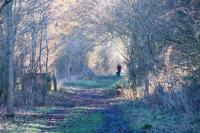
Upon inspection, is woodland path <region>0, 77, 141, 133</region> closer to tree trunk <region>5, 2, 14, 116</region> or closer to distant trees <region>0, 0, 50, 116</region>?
tree trunk <region>5, 2, 14, 116</region>

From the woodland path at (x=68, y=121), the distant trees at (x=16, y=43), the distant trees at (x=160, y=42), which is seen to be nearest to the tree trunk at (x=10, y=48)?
the distant trees at (x=16, y=43)

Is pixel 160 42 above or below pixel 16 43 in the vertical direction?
below

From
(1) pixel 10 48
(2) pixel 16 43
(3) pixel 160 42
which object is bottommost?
(1) pixel 10 48

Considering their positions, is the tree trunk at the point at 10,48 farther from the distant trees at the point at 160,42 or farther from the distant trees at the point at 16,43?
the distant trees at the point at 160,42

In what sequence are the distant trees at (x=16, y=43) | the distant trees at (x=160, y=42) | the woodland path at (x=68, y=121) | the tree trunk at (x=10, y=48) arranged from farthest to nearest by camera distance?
1. the distant trees at (x=16, y=43)
2. the tree trunk at (x=10, y=48)
3. the woodland path at (x=68, y=121)
4. the distant trees at (x=160, y=42)

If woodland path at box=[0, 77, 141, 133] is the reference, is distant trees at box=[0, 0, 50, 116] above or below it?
above

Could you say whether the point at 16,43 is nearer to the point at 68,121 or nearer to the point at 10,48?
the point at 10,48

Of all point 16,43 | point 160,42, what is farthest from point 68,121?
point 16,43

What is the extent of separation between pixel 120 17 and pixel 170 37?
16981mm

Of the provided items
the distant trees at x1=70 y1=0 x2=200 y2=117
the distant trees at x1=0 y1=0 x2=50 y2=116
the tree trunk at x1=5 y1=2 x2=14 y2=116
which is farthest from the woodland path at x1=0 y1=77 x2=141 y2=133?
the distant trees at x1=70 y1=0 x2=200 y2=117

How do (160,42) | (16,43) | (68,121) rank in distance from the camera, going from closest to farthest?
(68,121) → (160,42) → (16,43)

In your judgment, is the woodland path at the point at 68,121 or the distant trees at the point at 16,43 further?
the distant trees at the point at 16,43

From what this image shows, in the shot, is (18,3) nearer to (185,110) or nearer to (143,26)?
(143,26)

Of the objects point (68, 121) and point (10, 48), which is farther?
point (68, 121)
